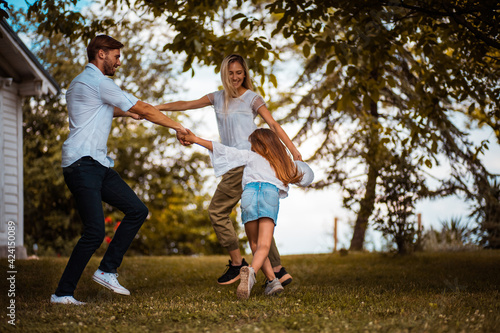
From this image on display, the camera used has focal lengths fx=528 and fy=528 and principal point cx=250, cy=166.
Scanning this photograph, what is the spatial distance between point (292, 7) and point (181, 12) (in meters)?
1.85

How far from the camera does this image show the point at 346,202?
33.9ft

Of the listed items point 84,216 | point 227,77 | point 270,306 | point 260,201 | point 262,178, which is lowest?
point 270,306

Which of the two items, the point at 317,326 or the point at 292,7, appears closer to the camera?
the point at 317,326

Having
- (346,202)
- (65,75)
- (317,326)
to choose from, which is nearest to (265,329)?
(317,326)

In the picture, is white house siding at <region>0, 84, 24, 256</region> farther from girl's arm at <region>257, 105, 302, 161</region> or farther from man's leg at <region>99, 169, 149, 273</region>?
girl's arm at <region>257, 105, 302, 161</region>

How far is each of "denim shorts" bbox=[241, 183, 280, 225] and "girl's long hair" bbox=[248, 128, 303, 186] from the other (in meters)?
0.17

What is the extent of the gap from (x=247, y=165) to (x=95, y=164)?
1.41m

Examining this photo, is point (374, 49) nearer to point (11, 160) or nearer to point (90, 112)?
point (90, 112)

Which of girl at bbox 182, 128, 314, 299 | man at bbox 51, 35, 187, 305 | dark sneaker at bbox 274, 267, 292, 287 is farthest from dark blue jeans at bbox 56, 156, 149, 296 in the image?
dark sneaker at bbox 274, 267, 292, 287

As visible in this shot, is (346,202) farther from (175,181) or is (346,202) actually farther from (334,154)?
(175,181)

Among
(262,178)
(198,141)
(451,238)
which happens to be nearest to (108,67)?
(198,141)

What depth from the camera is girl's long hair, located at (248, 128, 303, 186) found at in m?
5.00

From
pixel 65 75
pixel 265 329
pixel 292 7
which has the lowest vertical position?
pixel 265 329

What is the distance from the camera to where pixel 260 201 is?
4.89 metres
